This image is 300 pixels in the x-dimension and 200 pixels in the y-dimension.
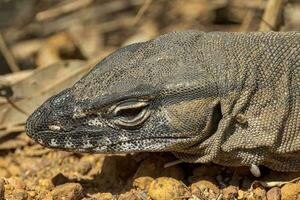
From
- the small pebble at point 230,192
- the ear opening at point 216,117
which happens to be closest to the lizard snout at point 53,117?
the ear opening at point 216,117

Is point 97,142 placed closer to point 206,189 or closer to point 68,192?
point 68,192

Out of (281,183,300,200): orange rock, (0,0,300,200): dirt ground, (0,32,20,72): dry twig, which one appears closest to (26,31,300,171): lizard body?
(281,183,300,200): orange rock

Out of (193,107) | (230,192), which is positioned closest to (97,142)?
(193,107)

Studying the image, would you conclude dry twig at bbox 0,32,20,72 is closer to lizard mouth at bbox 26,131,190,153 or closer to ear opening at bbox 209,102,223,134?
lizard mouth at bbox 26,131,190,153

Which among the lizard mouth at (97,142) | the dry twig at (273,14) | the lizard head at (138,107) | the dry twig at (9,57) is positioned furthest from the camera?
the dry twig at (9,57)

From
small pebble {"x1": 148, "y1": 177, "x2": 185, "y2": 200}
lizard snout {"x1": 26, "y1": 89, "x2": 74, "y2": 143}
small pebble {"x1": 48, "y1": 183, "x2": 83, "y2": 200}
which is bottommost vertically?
small pebble {"x1": 48, "y1": 183, "x2": 83, "y2": 200}

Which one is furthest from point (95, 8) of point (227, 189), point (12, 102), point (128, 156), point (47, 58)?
point (227, 189)

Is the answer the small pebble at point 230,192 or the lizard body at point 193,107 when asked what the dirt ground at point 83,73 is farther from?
the lizard body at point 193,107

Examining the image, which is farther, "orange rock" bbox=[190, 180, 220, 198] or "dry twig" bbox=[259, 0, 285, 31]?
"dry twig" bbox=[259, 0, 285, 31]
